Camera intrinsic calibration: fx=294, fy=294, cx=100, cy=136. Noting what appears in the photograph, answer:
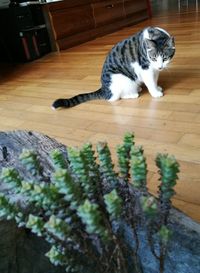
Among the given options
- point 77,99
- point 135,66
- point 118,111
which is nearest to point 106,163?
point 118,111

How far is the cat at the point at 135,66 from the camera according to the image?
1.79m

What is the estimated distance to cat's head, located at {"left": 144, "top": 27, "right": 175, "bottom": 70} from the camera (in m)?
1.77

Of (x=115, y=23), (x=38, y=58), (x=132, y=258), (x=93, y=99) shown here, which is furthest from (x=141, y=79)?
(x=115, y=23)

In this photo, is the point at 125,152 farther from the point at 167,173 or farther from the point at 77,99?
the point at 77,99

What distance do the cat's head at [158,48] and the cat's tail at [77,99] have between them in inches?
18.4

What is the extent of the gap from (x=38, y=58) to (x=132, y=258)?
3430mm

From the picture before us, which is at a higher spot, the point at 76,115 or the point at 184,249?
the point at 184,249

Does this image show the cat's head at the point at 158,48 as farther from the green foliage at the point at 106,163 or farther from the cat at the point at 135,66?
the green foliage at the point at 106,163

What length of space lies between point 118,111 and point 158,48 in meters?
0.45

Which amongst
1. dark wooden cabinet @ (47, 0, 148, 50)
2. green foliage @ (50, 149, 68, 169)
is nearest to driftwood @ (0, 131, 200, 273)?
green foliage @ (50, 149, 68, 169)

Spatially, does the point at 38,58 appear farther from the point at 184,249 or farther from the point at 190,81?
the point at 184,249

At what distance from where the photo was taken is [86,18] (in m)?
4.04

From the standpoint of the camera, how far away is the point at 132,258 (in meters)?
0.62

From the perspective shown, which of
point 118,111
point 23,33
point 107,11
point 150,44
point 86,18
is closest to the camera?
point 150,44
